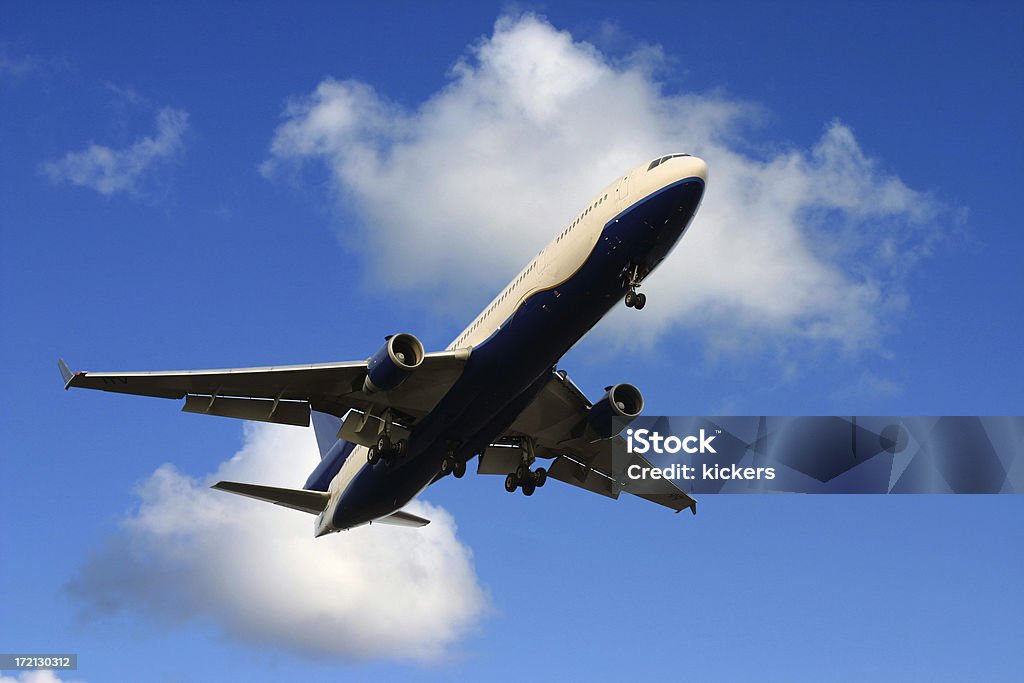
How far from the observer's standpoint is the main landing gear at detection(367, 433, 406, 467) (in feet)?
109

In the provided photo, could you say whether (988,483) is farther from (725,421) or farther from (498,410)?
(498,410)

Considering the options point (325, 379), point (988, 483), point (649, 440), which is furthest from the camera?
point (649, 440)

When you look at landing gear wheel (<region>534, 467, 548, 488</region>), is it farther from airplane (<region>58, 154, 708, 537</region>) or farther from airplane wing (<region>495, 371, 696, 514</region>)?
airplane wing (<region>495, 371, 696, 514</region>)

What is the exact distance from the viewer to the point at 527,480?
121 ft

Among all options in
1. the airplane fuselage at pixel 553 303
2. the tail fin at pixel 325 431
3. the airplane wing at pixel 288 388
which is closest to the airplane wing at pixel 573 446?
the airplane fuselage at pixel 553 303

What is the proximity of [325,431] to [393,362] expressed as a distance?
14635 millimetres

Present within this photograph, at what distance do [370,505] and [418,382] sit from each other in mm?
6383

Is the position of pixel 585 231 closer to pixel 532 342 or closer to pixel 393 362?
pixel 532 342

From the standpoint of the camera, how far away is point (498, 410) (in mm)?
31969

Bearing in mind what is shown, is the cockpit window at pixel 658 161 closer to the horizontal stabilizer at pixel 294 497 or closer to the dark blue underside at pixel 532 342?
the dark blue underside at pixel 532 342

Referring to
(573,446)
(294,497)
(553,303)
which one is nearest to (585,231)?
(553,303)

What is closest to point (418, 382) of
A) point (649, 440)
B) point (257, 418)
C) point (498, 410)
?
point (498, 410)

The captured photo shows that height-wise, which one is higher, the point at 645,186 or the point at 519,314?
the point at 645,186

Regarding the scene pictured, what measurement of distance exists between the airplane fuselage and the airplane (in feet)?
0.13
